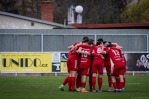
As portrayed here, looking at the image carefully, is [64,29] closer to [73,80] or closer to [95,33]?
[95,33]

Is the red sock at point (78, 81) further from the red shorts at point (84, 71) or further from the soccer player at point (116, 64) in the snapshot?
the soccer player at point (116, 64)

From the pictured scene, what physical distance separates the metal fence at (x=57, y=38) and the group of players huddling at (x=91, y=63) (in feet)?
70.4

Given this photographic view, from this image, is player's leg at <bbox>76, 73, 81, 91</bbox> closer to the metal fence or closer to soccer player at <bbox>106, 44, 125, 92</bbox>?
soccer player at <bbox>106, 44, 125, 92</bbox>

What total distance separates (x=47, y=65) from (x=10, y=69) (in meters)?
2.39

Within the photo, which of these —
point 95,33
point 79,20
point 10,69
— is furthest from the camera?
point 79,20

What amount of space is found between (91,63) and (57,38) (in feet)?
74.4

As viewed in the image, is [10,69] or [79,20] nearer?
[10,69]

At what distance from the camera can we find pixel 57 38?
46562mm

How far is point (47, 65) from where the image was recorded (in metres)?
39.8

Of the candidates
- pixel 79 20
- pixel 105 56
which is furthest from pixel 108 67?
pixel 79 20

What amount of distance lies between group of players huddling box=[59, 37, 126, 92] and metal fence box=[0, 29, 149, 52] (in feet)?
70.4

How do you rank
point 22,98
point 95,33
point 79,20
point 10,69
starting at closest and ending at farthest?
1. point 22,98
2. point 10,69
3. point 95,33
4. point 79,20

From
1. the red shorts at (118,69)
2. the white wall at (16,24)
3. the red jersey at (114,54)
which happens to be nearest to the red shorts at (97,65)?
the red jersey at (114,54)

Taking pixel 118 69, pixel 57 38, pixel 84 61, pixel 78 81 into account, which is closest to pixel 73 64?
pixel 84 61
